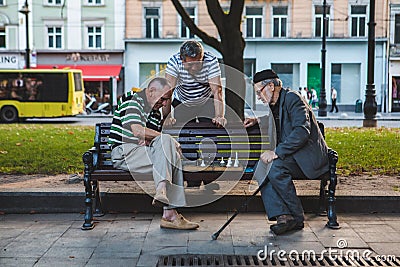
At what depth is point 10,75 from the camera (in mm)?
29297

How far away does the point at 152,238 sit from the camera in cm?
532

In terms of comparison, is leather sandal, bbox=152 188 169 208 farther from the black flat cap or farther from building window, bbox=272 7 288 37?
building window, bbox=272 7 288 37

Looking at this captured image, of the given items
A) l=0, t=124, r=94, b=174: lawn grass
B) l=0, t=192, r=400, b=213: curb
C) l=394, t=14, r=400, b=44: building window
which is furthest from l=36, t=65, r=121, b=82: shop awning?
l=0, t=192, r=400, b=213: curb

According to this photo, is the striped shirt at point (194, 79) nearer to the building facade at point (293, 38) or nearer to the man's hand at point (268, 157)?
the man's hand at point (268, 157)

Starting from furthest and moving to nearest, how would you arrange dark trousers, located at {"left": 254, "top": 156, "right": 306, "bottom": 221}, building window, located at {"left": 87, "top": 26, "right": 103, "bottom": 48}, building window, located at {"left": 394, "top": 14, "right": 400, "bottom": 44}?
building window, located at {"left": 87, "top": 26, "right": 103, "bottom": 48} → building window, located at {"left": 394, "top": 14, "right": 400, "bottom": 44} → dark trousers, located at {"left": 254, "top": 156, "right": 306, "bottom": 221}

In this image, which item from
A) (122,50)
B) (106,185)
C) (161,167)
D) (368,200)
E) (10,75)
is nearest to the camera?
(161,167)

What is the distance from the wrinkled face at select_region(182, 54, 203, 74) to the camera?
622cm

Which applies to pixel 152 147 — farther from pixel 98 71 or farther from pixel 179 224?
pixel 98 71

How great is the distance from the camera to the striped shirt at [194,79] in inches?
253

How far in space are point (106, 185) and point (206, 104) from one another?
1588mm

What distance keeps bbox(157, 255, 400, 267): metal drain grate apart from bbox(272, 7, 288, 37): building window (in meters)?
34.3

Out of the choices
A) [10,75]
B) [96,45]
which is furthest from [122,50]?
Result: [10,75]

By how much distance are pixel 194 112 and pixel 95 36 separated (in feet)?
108

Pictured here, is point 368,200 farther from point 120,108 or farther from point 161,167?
point 120,108
